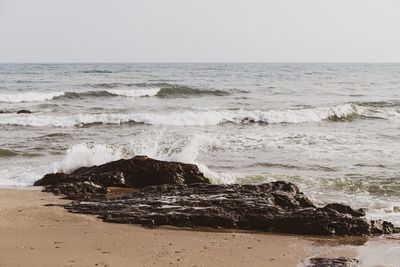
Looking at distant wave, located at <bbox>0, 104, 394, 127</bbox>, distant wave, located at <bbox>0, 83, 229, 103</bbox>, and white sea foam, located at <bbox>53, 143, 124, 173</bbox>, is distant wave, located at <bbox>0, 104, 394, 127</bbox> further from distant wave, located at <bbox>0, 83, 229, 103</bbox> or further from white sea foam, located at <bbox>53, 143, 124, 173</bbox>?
white sea foam, located at <bbox>53, 143, 124, 173</bbox>

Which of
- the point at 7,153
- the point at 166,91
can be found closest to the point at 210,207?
the point at 7,153

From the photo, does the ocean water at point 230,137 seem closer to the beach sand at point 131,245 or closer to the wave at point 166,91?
the wave at point 166,91

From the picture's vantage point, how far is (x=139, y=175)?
1020cm

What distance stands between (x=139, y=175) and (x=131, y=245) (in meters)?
3.79

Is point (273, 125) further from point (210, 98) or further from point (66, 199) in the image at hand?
point (66, 199)

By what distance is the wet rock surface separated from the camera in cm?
752

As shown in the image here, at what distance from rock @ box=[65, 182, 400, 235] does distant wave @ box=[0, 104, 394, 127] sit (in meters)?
14.5

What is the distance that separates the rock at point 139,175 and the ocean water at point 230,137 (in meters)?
1.03

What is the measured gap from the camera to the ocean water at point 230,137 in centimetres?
1135

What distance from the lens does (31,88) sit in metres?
42.2

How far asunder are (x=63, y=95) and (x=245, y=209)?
94.3 feet

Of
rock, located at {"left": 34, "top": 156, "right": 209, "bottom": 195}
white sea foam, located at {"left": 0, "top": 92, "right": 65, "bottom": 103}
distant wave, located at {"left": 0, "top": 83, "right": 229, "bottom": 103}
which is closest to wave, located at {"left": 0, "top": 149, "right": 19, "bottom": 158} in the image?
rock, located at {"left": 34, "top": 156, "right": 209, "bottom": 195}

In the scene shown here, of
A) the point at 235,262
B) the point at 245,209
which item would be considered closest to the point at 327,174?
the point at 245,209

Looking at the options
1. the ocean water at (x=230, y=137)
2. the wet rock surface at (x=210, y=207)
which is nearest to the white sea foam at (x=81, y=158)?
the ocean water at (x=230, y=137)
